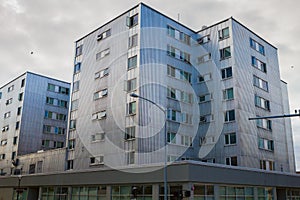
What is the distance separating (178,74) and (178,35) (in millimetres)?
5275

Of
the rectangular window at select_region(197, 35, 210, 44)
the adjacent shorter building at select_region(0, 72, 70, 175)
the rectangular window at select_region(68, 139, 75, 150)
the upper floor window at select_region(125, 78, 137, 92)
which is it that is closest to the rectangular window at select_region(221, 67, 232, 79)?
the rectangular window at select_region(197, 35, 210, 44)

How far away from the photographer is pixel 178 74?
3850cm

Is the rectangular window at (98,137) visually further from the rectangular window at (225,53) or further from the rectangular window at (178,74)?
the rectangular window at (225,53)

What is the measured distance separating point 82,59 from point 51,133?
70.2ft

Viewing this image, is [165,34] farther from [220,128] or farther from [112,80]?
[220,128]

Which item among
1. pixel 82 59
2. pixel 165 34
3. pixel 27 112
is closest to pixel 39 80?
pixel 27 112

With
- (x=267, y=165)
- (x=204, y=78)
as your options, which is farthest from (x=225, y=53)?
(x=267, y=165)

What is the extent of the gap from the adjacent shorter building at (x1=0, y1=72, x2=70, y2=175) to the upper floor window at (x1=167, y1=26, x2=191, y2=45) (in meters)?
30.6

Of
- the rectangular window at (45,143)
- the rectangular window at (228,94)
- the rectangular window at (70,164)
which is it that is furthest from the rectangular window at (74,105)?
the rectangular window at (228,94)

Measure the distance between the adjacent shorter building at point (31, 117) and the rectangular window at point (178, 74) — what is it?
101 feet

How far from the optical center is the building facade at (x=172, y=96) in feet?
113

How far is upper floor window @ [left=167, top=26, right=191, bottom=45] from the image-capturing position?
3925 cm

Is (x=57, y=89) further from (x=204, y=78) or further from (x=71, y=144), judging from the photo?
(x=204, y=78)

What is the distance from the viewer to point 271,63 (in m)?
45.1
